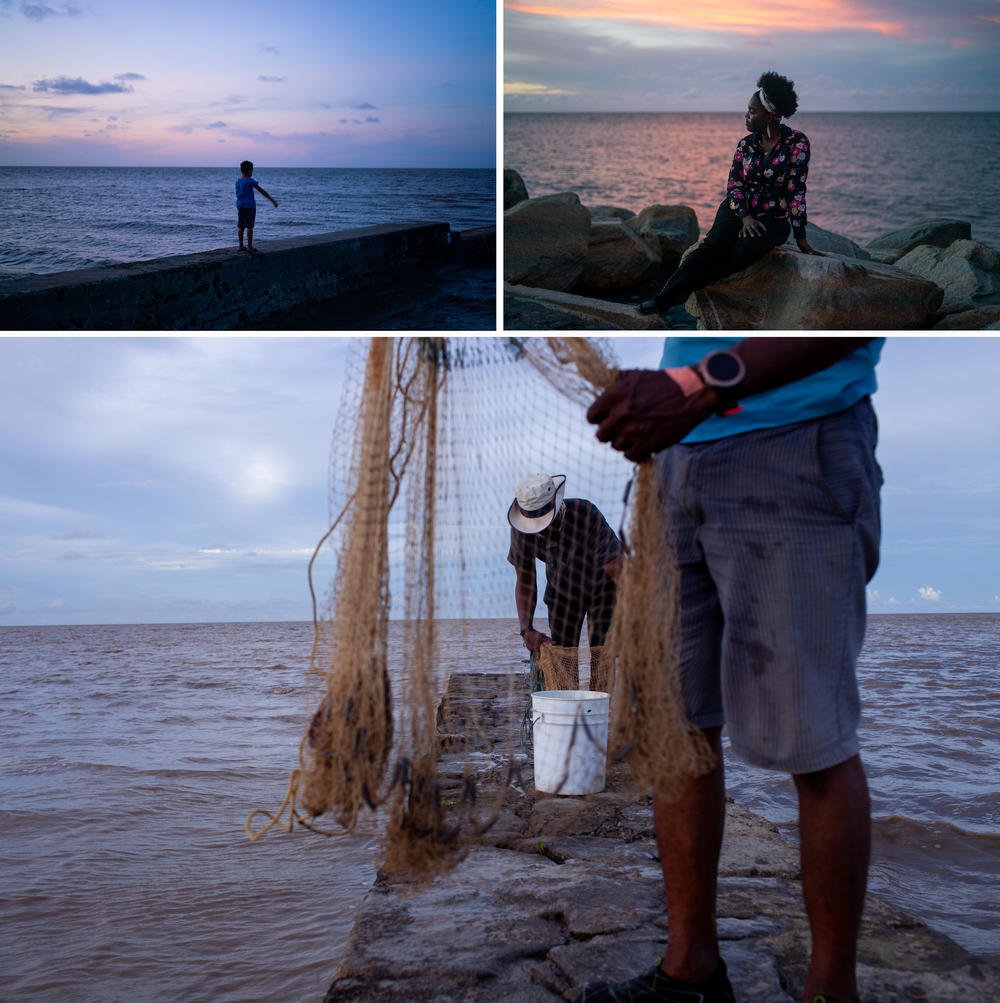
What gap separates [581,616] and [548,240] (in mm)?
2983

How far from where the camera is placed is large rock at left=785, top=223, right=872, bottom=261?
4766mm

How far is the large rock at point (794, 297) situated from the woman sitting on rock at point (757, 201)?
93 millimetres

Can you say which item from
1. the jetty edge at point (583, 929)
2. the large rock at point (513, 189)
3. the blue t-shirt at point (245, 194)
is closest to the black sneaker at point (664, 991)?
the jetty edge at point (583, 929)

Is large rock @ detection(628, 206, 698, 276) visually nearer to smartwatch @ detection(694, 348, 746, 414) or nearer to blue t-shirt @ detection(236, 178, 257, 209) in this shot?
blue t-shirt @ detection(236, 178, 257, 209)

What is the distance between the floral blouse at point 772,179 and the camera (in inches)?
163

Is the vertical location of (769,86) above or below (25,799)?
above

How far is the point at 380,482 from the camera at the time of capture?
1919 mm

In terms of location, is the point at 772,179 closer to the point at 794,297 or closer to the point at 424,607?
the point at 794,297

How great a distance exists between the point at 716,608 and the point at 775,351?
540 millimetres

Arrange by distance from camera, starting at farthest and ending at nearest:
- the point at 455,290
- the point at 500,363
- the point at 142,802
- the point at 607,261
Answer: the point at 607,261, the point at 142,802, the point at 455,290, the point at 500,363

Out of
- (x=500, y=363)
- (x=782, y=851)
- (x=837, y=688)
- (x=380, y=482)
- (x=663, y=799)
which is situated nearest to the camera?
(x=837, y=688)

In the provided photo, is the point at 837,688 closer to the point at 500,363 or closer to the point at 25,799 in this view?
the point at 500,363

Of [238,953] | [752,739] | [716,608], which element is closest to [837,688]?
[752,739]

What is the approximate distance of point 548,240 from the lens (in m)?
5.98
